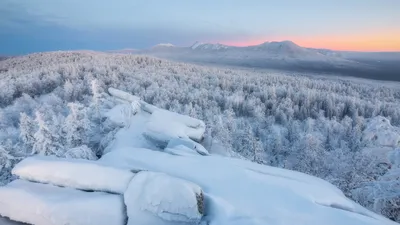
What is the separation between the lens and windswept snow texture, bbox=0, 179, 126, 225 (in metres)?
8.63

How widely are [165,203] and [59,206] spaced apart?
315 centimetres

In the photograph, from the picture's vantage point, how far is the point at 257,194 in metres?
9.45

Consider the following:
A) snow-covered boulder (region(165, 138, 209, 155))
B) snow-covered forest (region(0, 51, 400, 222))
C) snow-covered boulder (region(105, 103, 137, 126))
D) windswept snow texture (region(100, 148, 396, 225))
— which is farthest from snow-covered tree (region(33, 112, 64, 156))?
windswept snow texture (region(100, 148, 396, 225))

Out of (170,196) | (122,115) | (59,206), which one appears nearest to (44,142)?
(122,115)

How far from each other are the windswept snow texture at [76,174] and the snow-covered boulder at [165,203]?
0.73 m

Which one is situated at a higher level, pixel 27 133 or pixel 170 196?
pixel 170 196

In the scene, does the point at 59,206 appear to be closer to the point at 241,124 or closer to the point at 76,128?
the point at 76,128

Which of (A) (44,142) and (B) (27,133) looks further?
(B) (27,133)

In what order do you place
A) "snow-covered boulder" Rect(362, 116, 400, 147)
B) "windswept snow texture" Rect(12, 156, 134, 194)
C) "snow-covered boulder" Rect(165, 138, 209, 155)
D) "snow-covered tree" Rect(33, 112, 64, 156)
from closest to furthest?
"windswept snow texture" Rect(12, 156, 134, 194)
"snow-covered boulder" Rect(165, 138, 209, 155)
"snow-covered tree" Rect(33, 112, 64, 156)
"snow-covered boulder" Rect(362, 116, 400, 147)

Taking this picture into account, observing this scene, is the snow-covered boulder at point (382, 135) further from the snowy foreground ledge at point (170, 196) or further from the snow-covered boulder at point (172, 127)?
the snowy foreground ledge at point (170, 196)

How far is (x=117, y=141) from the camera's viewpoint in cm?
1789

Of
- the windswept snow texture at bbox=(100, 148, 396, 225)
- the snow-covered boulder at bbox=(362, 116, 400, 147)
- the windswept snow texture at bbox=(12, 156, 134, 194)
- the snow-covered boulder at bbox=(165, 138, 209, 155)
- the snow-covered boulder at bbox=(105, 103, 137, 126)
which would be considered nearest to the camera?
the windswept snow texture at bbox=(100, 148, 396, 225)

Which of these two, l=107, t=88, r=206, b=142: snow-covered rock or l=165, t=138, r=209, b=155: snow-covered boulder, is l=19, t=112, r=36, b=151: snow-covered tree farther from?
l=165, t=138, r=209, b=155: snow-covered boulder

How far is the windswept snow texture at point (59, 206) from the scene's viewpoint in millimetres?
8633
